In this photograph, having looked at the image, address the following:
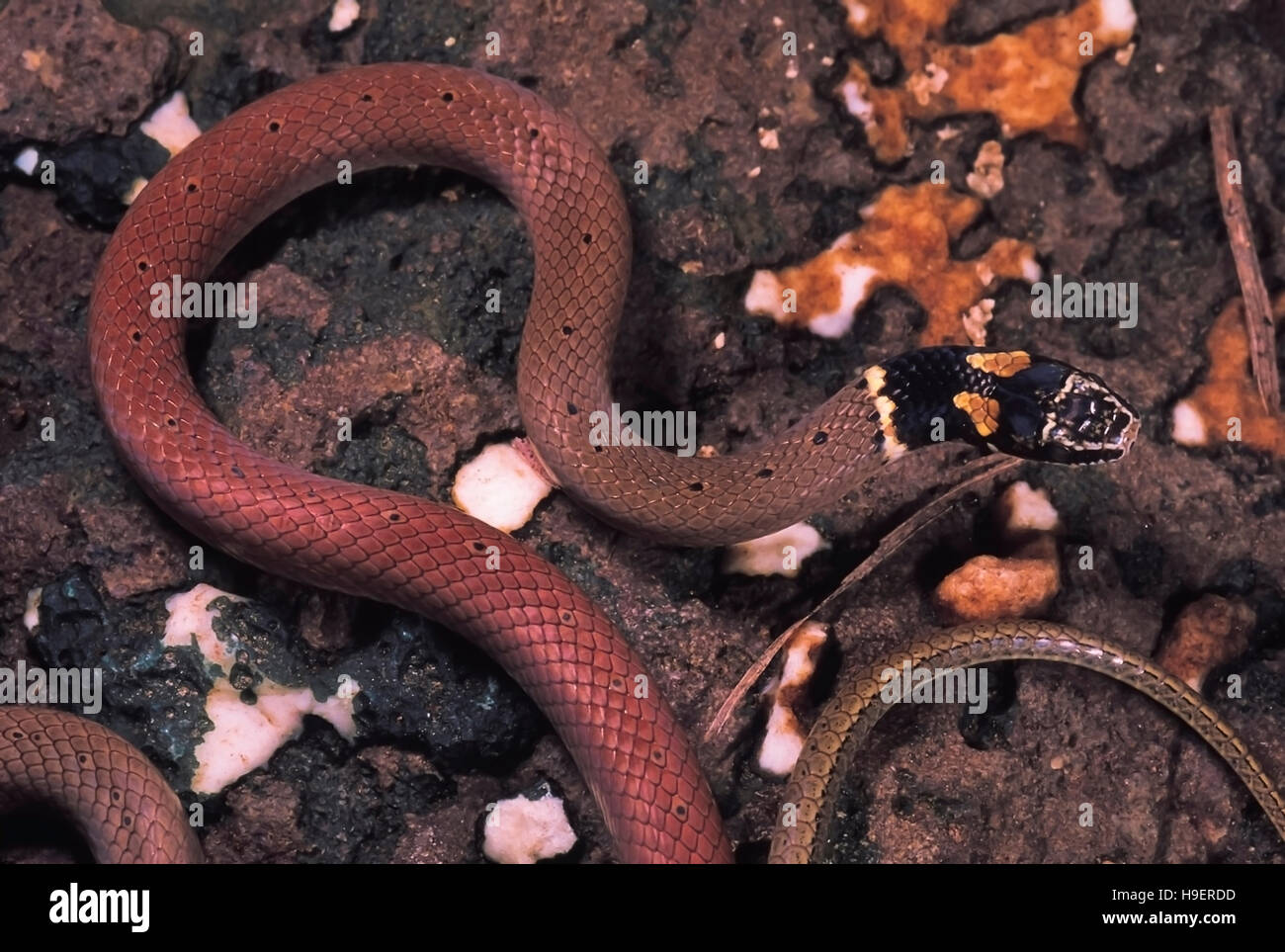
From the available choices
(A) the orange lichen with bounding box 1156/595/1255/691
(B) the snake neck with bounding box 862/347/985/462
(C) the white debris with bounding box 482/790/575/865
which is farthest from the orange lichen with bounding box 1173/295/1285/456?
(C) the white debris with bounding box 482/790/575/865

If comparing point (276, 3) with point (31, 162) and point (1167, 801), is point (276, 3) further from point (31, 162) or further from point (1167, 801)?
point (1167, 801)

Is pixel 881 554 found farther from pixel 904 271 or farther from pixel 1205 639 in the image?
pixel 1205 639

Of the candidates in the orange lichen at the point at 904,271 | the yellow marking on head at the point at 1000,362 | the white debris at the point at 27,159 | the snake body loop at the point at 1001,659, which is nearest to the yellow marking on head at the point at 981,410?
the yellow marking on head at the point at 1000,362

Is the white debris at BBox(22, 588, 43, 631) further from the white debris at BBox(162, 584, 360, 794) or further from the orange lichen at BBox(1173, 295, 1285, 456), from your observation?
the orange lichen at BBox(1173, 295, 1285, 456)

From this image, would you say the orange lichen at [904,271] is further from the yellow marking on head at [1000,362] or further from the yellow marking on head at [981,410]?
the yellow marking on head at [981,410]

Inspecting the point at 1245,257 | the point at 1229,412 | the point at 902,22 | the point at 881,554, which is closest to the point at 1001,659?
the point at 881,554

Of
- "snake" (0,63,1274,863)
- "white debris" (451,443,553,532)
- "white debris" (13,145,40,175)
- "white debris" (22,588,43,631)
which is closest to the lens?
"snake" (0,63,1274,863)
